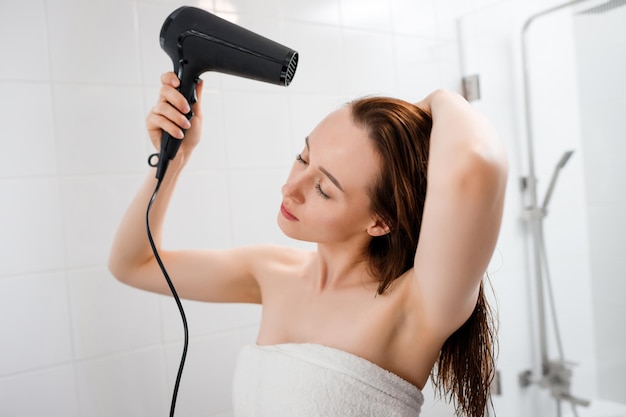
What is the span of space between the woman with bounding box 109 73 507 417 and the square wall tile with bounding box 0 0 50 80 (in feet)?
1.21

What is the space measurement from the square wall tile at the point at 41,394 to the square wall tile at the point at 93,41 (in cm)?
63

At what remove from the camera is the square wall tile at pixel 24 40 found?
41.9 inches

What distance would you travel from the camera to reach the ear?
2.98 ft

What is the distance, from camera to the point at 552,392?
170 cm

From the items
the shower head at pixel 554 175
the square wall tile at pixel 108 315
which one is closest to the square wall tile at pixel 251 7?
the square wall tile at pixel 108 315

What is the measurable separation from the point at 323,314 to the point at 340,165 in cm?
29

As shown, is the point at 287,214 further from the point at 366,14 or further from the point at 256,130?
the point at 366,14

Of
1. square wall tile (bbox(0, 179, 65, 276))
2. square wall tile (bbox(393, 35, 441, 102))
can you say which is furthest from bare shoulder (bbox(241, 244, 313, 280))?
square wall tile (bbox(393, 35, 441, 102))

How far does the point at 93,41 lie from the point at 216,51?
436mm

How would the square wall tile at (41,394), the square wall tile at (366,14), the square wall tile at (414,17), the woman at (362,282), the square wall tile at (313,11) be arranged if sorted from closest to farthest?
the woman at (362,282), the square wall tile at (41,394), the square wall tile at (313,11), the square wall tile at (366,14), the square wall tile at (414,17)

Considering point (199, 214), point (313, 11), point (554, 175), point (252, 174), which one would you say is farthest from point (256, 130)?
point (554, 175)

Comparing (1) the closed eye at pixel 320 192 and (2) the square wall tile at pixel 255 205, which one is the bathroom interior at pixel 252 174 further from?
(1) the closed eye at pixel 320 192

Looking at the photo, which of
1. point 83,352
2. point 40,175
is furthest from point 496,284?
point 40,175

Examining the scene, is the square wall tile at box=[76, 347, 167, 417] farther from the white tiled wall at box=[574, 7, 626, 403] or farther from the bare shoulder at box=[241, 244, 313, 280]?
the white tiled wall at box=[574, 7, 626, 403]
